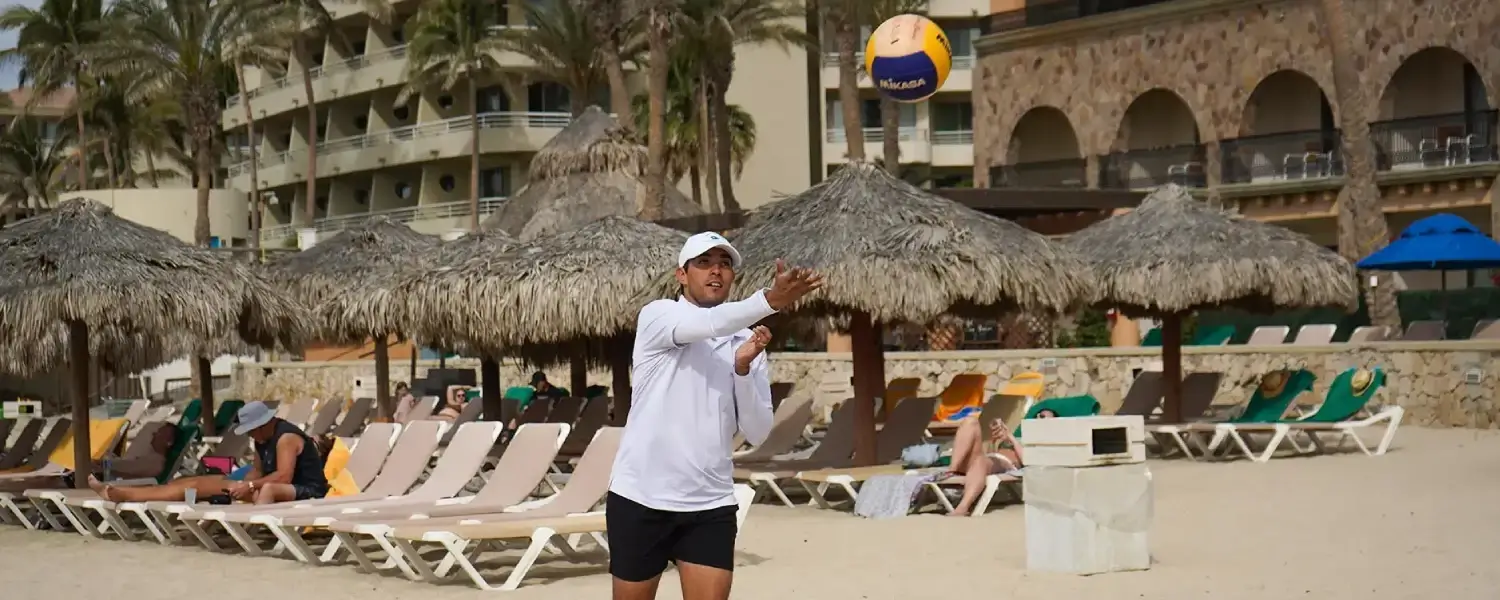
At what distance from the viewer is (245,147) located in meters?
69.0

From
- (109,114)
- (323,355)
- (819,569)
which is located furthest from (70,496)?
(109,114)

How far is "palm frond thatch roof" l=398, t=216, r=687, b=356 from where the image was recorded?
1589 cm

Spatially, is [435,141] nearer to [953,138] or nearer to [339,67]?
[339,67]

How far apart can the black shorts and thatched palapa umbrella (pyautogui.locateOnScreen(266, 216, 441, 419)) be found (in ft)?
51.1

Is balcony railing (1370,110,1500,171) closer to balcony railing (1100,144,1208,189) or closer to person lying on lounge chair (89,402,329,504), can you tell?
balcony railing (1100,144,1208,189)

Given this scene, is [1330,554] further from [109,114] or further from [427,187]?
[109,114]

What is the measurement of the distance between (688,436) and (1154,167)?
108ft

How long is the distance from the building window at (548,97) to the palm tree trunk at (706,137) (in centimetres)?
600

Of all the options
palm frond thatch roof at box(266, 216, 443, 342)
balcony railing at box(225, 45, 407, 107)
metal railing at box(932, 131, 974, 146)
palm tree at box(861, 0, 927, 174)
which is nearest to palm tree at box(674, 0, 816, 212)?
palm tree at box(861, 0, 927, 174)

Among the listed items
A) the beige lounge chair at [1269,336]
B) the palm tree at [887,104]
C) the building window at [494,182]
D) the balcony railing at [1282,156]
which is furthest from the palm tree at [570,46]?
the beige lounge chair at [1269,336]

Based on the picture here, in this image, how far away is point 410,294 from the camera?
1734 centimetres

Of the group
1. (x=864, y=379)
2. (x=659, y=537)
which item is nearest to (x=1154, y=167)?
(x=864, y=379)

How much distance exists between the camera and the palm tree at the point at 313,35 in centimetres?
5075

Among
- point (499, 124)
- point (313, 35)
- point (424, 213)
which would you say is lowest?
point (424, 213)
